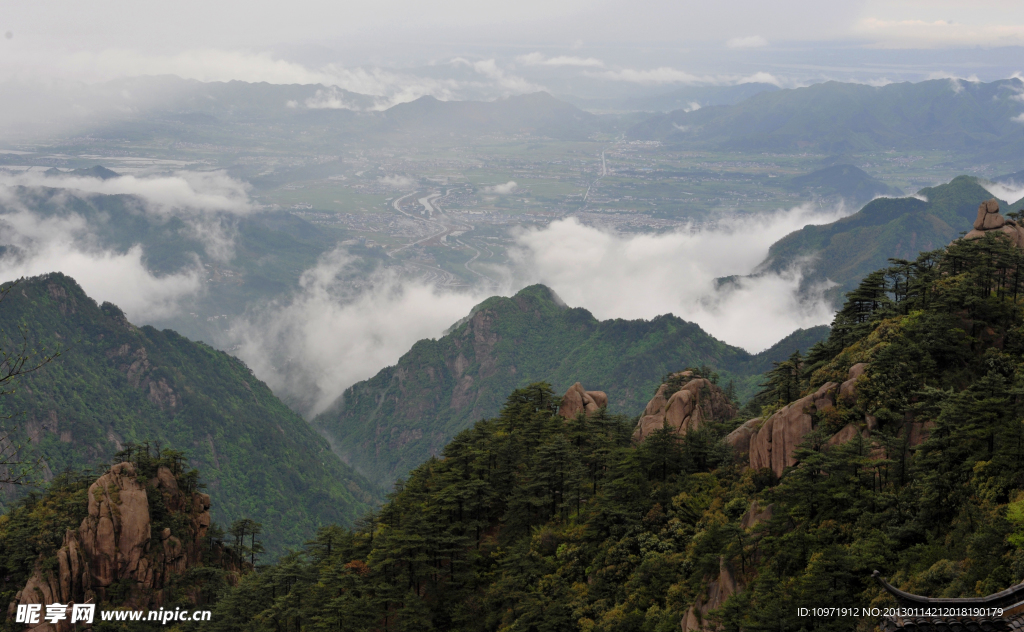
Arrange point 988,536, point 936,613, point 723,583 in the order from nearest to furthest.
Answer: point 936,613 → point 988,536 → point 723,583

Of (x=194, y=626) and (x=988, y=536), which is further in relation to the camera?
(x=194, y=626)

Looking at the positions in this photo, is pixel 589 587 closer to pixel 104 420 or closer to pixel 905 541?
pixel 905 541

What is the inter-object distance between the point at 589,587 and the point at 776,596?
15.1 m

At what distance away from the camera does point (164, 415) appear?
157 meters

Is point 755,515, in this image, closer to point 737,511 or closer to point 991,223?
point 737,511

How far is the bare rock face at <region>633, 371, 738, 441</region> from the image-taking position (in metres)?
59.1

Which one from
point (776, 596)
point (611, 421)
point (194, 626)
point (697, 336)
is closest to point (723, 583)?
point (776, 596)

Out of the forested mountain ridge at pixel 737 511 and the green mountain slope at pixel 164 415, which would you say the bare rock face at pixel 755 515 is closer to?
the forested mountain ridge at pixel 737 511

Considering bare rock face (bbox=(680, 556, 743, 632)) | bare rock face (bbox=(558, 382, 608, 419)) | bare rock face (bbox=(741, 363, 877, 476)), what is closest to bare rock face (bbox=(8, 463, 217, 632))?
bare rock face (bbox=(558, 382, 608, 419))

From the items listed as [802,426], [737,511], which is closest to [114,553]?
[737,511]

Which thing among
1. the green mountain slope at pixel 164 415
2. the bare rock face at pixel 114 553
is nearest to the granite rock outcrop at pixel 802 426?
the bare rock face at pixel 114 553

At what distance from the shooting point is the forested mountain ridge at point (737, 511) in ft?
106

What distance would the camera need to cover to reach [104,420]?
144750mm

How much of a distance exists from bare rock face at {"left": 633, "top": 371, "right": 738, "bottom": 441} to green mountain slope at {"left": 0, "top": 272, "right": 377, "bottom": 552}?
293ft
